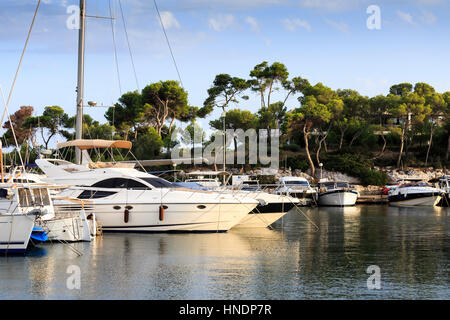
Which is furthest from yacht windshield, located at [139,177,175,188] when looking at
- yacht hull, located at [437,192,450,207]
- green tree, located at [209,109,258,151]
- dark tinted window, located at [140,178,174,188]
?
green tree, located at [209,109,258,151]

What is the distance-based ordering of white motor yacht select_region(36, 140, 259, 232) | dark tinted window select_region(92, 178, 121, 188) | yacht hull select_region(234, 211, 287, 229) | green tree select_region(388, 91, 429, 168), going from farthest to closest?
1. green tree select_region(388, 91, 429, 168)
2. yacht hull select_region(234, 211, 287, 229)
3. dark tinted window select_region(92, 178, 121, 188)
4. white motor yacht select_region(36, 140, 259, 232)

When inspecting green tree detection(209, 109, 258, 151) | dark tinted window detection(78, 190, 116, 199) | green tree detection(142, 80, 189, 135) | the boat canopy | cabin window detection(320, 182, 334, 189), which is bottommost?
cabin window detection(320, 182, 334, 189)

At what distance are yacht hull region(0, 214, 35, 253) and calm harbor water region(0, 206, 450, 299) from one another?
63cm

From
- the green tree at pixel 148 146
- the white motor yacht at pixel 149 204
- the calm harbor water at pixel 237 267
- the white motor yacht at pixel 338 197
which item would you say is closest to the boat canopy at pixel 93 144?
the white motor yacht at pixel 149 204

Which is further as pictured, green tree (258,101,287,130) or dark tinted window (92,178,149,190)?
green tree (258,101,287,130)

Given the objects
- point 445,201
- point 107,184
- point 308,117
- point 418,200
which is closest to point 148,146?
point 308,117

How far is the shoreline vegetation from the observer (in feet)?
226

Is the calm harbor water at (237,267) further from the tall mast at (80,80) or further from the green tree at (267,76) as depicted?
the green tree at (267,76)

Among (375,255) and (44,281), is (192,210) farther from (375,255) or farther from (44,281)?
(44,281)

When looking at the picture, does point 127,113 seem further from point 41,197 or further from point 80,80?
point 41,197

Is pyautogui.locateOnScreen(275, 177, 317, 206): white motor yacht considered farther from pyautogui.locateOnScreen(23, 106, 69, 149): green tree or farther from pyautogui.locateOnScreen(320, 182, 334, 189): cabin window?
pyautogui.locateOnScreen(23, 106, 69, 149): green tree

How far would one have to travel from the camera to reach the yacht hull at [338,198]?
54.4 m

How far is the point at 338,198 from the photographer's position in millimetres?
54438
